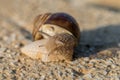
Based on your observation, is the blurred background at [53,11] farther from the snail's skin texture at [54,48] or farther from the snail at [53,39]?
the snail's skin texture at [54,48]

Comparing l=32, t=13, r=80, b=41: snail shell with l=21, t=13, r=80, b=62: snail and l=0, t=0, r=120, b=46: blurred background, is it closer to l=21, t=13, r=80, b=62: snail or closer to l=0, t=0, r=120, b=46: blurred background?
l=21, t=13, r=80, b=62: snail

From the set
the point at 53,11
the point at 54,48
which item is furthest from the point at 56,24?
Result: the point at 53,11

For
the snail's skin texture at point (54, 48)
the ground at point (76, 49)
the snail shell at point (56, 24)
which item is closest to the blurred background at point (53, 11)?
the ground at point (76, 49)

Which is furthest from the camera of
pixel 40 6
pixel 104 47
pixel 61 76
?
pixel 40 6

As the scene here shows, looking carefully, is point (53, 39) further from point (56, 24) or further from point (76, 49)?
point (76, 49)

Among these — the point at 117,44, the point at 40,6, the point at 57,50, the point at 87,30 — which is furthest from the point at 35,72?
the point at 40,6

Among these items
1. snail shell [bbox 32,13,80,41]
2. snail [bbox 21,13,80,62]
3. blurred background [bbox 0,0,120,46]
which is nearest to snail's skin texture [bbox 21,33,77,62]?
snail [bbox 21,13,80,62]

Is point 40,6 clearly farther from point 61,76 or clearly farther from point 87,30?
point 61,76
